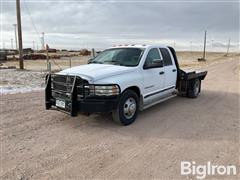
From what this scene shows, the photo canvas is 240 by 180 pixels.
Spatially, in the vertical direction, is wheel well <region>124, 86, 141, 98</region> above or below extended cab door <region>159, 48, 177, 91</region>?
below

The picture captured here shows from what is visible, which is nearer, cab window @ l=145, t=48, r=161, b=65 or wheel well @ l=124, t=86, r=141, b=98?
wheel well @ l=124, t=86, r=141, b=98

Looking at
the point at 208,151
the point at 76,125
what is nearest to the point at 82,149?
the point at 76,125

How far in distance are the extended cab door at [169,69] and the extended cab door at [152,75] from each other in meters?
0.27

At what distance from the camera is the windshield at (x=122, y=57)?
625cm

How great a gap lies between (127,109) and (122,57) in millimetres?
1535

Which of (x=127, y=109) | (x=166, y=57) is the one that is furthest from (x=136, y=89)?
(x=166, y=57)

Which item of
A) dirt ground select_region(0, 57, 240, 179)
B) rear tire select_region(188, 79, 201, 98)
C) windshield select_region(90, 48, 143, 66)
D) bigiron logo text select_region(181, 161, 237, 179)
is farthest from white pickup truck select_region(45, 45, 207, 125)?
bigiron logo text select_region(181, 161, 237, 179)

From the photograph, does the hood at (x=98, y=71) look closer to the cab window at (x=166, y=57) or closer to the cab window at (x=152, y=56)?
the cab window at (x=152, y=56)

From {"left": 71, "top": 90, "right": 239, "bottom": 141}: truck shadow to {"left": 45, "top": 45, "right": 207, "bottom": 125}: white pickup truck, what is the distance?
1.07ft

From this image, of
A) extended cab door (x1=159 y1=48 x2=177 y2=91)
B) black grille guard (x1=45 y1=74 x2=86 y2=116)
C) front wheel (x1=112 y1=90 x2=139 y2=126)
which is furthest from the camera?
extended cab door (x1=159 y1=48 x2=177 y2=91)

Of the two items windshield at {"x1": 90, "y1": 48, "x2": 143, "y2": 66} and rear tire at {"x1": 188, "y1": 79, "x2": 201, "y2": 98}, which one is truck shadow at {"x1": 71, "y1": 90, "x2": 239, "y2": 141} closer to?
rear tire at {"x1": 188, "y1": 79, "x2": 201, "y2": 98}

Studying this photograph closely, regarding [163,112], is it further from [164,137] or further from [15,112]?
[15,112]

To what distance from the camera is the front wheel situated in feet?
18.0

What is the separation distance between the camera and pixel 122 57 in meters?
6.47
